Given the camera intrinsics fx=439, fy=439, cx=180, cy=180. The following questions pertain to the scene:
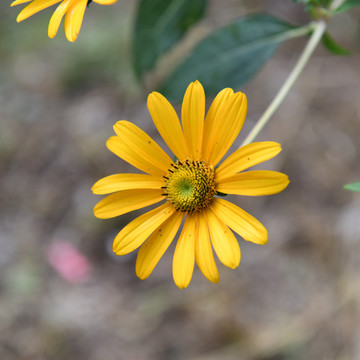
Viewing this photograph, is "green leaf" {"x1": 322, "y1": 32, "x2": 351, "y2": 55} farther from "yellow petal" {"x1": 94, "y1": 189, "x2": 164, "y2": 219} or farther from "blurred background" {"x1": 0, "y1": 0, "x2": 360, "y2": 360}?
"blurred background" {"x1": 0, "y1": 0, "x2": 360, "y2": 360}

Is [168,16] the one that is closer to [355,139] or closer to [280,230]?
[280,230]

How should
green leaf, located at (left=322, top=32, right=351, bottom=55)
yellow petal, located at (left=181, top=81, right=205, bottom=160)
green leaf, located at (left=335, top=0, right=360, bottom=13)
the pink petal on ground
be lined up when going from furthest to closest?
the pink petal on ground < green leaf, located at (left=322, top=32, right=351, bottom=55) < green leaf, located at (left=335, top=0, right=360, bottom=13) < yellow petal, located at (left=181, top=81, right=205, bottom=160)

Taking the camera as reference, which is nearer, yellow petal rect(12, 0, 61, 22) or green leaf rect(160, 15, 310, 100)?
yellow petal rect(12, 0, 61, 22)

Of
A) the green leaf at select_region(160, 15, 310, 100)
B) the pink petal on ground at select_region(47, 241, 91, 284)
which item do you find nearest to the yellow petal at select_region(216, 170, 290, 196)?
the green leaf at select_region(160, 15, 310, 100)

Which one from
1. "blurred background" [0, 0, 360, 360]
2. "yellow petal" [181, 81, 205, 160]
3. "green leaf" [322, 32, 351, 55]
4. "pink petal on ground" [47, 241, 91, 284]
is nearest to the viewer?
"yellow petal" [181, 81, 205, 160]

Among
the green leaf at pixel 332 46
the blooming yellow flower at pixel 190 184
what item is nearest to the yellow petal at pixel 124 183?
the blooming yellow flower at pixel 190 184

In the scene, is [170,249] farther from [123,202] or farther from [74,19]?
[74,19]

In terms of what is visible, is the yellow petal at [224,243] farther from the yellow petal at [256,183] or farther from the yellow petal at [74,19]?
the yellow petal at [74,19]

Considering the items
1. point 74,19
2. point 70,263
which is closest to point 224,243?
point 74,19
